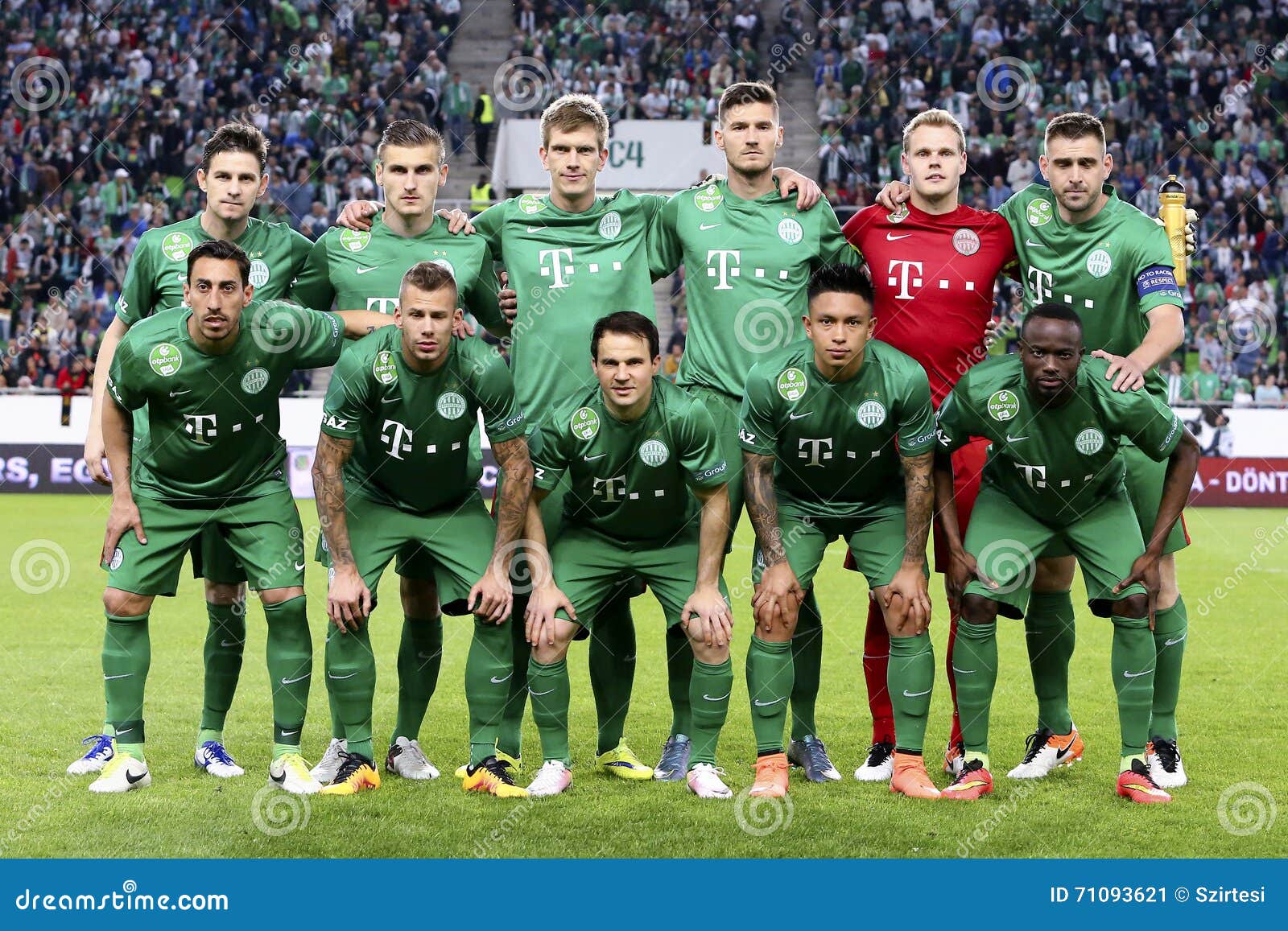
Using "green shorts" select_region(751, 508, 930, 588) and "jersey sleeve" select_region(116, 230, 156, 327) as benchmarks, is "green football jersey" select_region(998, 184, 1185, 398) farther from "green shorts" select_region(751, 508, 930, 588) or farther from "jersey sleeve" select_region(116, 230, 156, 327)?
"jersey sleeve" select_region(116, 230, 156, 327)

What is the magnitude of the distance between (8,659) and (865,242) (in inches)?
228

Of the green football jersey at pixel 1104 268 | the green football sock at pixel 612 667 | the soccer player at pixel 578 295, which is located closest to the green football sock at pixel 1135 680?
the green football jersey at pixel 1104 268

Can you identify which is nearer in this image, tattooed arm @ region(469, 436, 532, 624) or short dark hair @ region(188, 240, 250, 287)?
short dark hair @ region(188, 240, 250, 287)

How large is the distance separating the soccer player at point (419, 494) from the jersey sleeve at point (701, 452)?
2.09ft

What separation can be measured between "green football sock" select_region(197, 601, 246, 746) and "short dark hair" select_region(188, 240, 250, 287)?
1547 mm

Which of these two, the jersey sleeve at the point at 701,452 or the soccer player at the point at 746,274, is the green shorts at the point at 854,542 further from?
the jersey sleeve at the point at 701,452

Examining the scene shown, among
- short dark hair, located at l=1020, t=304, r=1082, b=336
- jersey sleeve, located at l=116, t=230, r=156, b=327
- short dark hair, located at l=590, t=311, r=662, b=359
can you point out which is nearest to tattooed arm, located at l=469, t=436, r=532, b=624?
short dark hair, located at l=590, t=311, r=662, b=359

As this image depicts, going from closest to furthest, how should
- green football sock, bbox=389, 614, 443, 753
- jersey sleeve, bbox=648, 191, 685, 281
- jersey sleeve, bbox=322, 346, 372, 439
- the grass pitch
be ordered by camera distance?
the grass pitch < jersey sleeve, bbox=322, 346, 372, 439 < green football sock, bbox=389, 614, 443, 753 < jersey sleeve, bbox=648, 191, 685, 281

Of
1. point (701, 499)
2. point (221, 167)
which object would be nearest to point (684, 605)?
point (701, 499)

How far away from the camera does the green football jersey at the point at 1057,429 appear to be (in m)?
5.65

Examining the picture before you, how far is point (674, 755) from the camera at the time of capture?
618 centimetres

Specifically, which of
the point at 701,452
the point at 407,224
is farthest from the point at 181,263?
the point at 701,452

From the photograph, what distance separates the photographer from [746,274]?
241 inches

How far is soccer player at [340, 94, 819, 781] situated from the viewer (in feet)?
19.9
